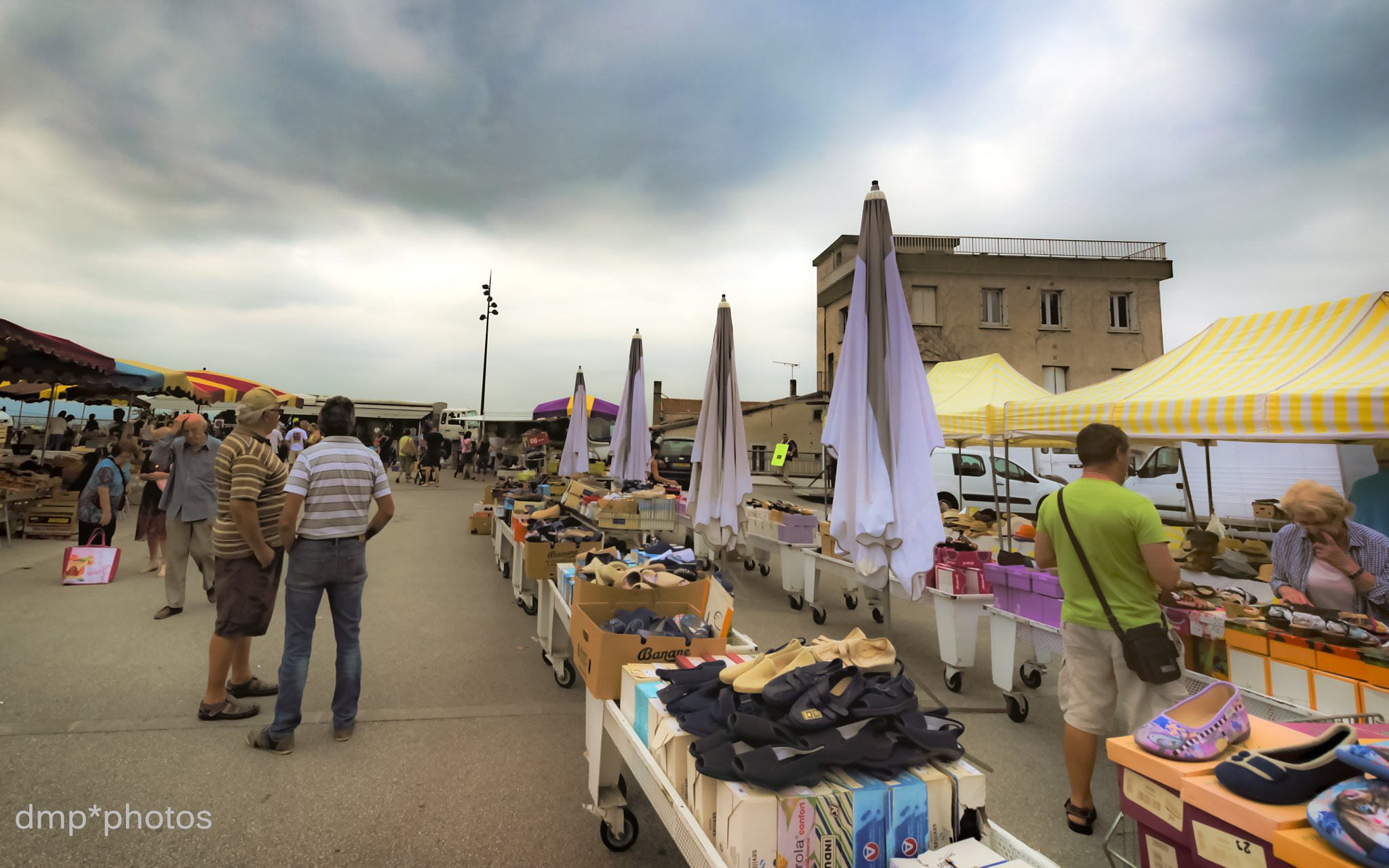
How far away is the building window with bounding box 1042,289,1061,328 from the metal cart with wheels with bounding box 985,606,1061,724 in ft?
78.4

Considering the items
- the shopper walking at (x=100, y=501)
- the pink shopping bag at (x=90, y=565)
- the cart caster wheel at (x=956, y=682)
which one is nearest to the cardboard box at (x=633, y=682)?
the cart caster wheel at (x=956, y=682)

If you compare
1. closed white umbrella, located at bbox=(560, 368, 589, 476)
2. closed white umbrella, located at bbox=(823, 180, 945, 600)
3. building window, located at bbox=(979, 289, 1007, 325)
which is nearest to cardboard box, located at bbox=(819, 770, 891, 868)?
closed white umbrella, located at bbox=(823, 180, 945, 600)

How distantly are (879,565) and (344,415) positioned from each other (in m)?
3.56

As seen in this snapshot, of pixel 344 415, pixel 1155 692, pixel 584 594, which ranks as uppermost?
pixel 344 415

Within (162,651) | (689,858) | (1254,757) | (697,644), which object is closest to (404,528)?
(162,651)

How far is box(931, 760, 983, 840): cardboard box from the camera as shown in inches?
68.0

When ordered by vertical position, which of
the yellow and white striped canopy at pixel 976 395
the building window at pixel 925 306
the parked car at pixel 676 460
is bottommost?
the parked car at pixel 676 460

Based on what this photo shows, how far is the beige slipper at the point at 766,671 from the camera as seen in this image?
2.08 metres

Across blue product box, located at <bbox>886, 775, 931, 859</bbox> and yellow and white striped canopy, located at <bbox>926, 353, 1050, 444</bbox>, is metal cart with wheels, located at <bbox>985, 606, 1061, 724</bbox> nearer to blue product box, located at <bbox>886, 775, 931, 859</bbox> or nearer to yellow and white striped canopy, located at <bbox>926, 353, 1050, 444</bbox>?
blue product box, located at <bbox>886, 775, 931, 859</bbox>

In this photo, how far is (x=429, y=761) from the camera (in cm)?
339

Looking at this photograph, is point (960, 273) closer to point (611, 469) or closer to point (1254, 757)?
point (611, 469)

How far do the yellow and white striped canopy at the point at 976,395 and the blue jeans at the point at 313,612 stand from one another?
246 inches

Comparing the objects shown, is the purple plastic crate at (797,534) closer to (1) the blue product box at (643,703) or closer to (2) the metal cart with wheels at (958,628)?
(2) the metal cart with wheels at (958,628)

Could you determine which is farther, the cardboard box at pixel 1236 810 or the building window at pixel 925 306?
the building window at pixel 925 306
